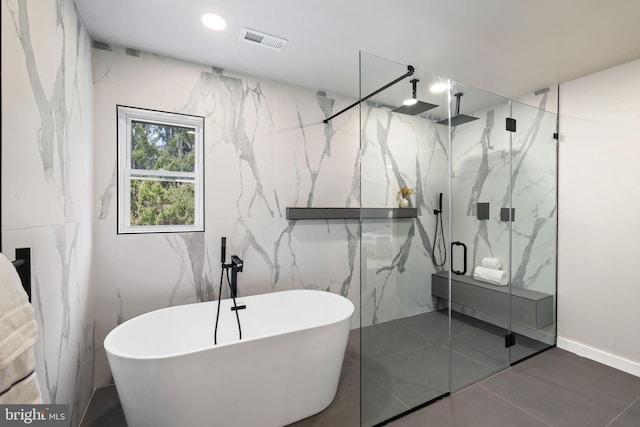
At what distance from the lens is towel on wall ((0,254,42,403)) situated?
65 cm

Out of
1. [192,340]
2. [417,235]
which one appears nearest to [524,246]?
[417,235]

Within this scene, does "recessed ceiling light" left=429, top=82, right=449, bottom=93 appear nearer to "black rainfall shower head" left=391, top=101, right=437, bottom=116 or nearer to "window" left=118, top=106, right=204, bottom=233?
"black rainfall shower head" left=391, top=101, right=437, bottom=116

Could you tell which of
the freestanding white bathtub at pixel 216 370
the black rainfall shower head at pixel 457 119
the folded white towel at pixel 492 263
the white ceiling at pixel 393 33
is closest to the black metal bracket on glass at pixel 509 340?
the folded white towel at pixel 492 263

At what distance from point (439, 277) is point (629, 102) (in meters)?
2.34

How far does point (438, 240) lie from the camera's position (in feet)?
6.94

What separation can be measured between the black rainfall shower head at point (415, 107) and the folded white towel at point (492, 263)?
4.70ft

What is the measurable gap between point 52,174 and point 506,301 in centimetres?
346

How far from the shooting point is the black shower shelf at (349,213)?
1.89m

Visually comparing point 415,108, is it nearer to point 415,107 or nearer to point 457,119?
point 415,107

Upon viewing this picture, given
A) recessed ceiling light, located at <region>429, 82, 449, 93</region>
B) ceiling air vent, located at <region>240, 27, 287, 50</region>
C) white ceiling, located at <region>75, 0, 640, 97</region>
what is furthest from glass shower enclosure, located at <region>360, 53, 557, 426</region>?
ceiling air vent, located at <region>240, 27, 287, 50</region>

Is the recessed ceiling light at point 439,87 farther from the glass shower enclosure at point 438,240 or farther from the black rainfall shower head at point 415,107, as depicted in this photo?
the black rainfall shower head at point 415,107

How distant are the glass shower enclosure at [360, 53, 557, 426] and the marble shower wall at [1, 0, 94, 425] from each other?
5.37 ft

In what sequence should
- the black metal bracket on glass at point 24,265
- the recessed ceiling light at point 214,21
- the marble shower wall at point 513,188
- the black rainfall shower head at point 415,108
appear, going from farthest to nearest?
the marble shower wall at point 513,188 < the black rainfall shower head at point 415,108 < the recessed ceiling light at point 214,21 < the black metal bracket on glass at point 24,265

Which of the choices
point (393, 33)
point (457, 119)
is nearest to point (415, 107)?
point (457, 119)
